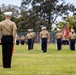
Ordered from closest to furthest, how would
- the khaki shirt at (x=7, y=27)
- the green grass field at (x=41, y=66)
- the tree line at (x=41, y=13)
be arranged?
the green grass field at (x=41, y=66)
the khaki shirt at (x=7, y=27)
the tree line at (x=41, y=13)

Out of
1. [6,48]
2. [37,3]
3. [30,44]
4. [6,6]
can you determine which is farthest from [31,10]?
[6,48]

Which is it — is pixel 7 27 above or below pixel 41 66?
above

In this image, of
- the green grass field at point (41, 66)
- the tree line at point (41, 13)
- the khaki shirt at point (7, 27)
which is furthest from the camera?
the tree line at point (41, 13)

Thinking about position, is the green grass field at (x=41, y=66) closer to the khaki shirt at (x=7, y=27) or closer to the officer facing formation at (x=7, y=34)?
the officer facing formation at (x=7, y=34)

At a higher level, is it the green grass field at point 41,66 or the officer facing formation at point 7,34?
the officer facing formation at point 7,34

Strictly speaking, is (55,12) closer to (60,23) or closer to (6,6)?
(60,23)

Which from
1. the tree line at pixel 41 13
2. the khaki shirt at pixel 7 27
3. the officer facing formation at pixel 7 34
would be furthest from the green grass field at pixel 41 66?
the tree line at pixel 41 13

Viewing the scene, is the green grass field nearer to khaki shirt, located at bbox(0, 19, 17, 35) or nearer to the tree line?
khaki shirt, located at bbox(0, 19, 17, 35)

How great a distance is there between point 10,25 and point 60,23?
75777 millimetres

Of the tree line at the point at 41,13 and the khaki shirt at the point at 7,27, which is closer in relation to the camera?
the khaki shirt at the point at 7,27

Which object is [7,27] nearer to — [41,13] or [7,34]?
[7,34]

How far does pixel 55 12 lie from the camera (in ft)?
309

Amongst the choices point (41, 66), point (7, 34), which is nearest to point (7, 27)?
point (7, 34)

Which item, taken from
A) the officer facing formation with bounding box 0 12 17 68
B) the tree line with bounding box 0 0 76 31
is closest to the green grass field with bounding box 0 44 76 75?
the officer facing formation with bounding box 0 12 17 68
